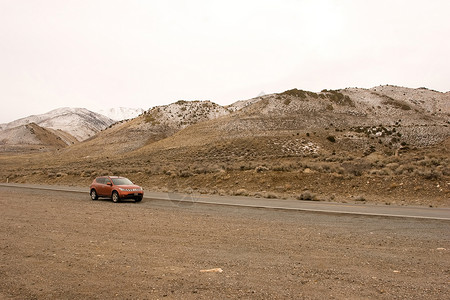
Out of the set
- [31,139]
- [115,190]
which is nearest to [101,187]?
[115,190]

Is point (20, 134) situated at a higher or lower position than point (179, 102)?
lower

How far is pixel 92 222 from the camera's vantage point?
496 inches

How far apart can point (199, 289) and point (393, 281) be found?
360 cm

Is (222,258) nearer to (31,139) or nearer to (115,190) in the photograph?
(115,190)

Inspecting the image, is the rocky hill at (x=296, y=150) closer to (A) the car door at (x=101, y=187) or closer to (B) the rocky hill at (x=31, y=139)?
(A) the car door at (x=101, y=187)

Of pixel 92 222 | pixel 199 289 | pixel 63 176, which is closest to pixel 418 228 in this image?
pixel 199 289

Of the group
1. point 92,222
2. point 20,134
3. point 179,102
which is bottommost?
point 92,222

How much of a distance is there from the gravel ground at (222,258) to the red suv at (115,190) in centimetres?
726

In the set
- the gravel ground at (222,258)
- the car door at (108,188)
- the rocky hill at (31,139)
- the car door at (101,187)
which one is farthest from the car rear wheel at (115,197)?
the rocky hill at (31,139)

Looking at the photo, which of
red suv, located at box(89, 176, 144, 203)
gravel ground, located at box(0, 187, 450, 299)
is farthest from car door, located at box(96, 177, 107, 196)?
gravel ground, located at box(0, 187, 450, 299)

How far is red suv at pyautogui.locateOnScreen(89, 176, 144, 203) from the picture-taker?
20.6m

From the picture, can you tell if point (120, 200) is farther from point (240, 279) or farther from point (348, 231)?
point (240, 279)

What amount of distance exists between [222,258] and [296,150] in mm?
47340

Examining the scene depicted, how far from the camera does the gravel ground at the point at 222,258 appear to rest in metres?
5.75
